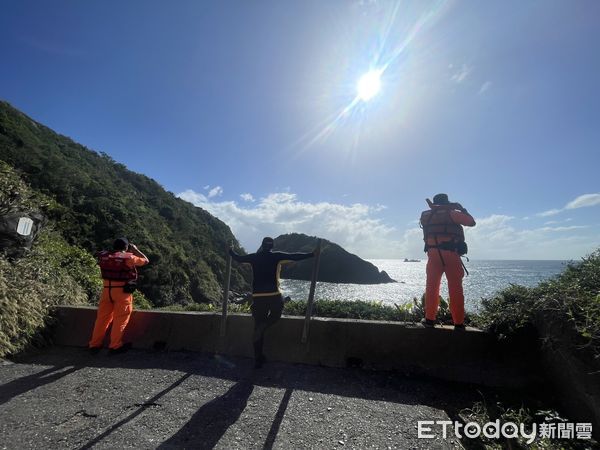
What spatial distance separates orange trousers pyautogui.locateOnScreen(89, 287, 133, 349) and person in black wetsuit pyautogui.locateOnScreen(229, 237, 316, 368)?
228 centimetres

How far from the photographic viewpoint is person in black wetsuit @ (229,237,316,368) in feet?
14.4

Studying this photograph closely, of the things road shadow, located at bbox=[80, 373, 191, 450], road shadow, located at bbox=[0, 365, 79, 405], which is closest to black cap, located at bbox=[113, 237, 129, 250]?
road shadow, located at bbox=[0, 365, 79, 405]

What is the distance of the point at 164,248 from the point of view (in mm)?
30406

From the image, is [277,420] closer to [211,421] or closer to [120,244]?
[211,421]

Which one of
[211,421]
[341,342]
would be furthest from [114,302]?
[341,342]

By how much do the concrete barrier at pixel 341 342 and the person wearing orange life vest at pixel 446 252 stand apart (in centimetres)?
33

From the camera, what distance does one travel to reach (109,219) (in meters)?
23.4

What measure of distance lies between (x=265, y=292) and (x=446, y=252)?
2.90 metres

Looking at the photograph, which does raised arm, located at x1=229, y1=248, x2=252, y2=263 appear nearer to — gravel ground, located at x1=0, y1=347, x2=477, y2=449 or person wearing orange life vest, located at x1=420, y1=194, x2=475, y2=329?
gravel ground, located at x1=0, y1=347, x2=477, y2=449

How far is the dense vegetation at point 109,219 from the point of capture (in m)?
19.0

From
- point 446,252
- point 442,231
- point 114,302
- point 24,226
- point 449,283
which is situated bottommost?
point 114,302

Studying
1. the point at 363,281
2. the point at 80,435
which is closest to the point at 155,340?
the point at 80,435

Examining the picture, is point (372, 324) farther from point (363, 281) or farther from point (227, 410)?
point (363, 281)

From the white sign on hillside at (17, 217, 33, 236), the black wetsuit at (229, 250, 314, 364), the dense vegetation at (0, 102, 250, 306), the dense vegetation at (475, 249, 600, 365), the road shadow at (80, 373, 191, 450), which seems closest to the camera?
the road shadow at (80, 373, 191, 450)
